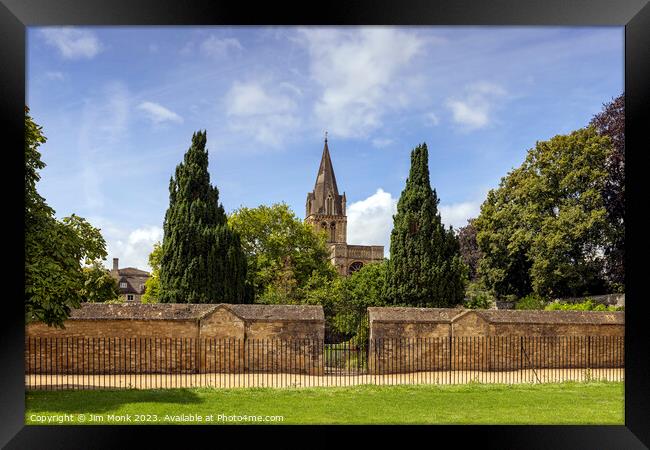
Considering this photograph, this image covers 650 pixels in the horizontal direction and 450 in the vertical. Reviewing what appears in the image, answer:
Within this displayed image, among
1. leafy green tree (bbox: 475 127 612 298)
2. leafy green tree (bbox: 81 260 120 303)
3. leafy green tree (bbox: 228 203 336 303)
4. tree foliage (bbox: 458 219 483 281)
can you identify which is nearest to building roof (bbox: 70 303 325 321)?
leafy green tree (bbox: 81 260 120 303)

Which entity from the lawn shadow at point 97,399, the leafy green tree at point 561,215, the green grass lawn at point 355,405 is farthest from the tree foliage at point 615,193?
the lawn shadow at point 97,399

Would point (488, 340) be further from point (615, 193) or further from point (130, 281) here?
point (130, 281)

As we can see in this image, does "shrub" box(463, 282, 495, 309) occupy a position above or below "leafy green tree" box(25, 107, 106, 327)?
below

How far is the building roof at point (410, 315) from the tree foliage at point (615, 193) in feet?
35.7

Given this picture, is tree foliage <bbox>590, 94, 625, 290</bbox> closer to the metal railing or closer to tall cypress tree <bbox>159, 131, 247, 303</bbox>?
the metal railing

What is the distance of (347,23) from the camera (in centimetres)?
660

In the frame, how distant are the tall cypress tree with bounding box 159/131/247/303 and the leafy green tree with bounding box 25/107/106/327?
10934mm

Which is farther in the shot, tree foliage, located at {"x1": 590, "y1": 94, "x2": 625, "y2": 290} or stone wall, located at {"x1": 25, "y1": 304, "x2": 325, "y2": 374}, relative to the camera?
tree foliage, located at {"x1": 590, "y1": 94, "x2": 625, "y2": 290}

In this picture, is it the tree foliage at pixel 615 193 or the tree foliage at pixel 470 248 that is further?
the tree foliage at pixel 470 248

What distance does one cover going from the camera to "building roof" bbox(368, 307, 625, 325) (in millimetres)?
13492

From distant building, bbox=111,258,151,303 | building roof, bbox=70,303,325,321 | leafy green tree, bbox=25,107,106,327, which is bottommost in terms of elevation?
distant building, bbox=111,258,151,303

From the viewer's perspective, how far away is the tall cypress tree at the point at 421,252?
21.4 metres

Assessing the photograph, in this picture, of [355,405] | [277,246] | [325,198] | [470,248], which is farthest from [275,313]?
[325,198]

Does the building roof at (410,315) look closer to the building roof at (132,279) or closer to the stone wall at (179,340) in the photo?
the stone wall at (179,340)
